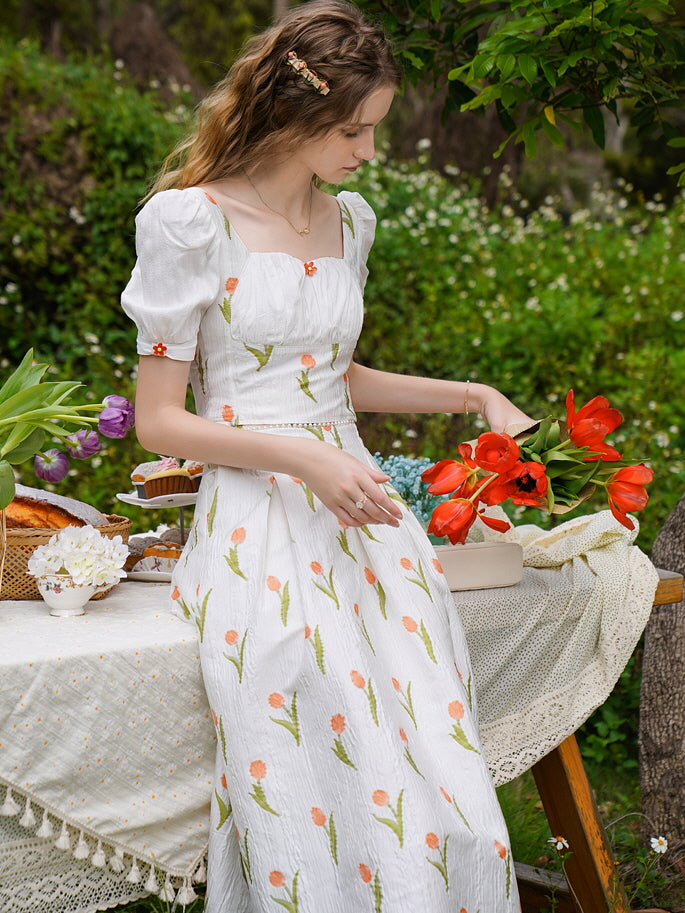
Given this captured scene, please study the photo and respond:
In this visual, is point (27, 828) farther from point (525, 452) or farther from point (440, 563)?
point (525, 452)

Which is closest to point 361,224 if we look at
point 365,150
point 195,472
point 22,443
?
point 365,150

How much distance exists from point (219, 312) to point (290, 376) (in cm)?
17

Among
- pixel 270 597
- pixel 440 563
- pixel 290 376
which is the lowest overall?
pixel 440 563

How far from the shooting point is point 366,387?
2.02 metres

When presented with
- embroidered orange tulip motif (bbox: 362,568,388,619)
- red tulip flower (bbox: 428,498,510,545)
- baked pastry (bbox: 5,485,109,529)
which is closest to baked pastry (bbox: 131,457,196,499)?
baked pastry (bbox: 5,485,109,529)

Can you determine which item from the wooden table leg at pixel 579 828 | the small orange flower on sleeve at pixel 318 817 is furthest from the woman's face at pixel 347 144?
the wooden table leg at pixel 579 828

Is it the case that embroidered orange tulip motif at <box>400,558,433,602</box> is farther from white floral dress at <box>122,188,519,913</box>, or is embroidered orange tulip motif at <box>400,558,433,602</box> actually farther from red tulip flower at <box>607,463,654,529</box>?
red tulip flower at <box>607,463,654,529</box>

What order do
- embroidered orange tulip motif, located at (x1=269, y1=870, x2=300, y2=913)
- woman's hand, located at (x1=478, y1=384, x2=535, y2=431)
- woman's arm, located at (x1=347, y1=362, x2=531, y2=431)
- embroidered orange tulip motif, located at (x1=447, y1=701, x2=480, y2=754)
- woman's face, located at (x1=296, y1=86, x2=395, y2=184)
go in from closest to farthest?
embroidered orange tulip motif, located at (x1=269, y1=870, x2=300, y2=913)
embroidered orange tulip motif, located at (x1=447, y1=701, x2=480, y2=754)
woman's face, located at (x1=296, y1=86, x2=395, y2=184)
woman's hand, located at (x1=478, y1=384, x2=535, y2=431)
woman's arm, located at (x1=347, y1=362, x2=531, y2=431)

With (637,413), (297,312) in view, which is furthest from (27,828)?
(637,413)

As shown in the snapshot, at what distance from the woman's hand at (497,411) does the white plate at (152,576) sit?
717mm

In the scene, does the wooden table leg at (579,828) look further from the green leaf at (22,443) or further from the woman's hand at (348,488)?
the green leaf at (22,443)

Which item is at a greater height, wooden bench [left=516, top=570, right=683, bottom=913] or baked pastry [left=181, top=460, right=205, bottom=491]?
baked pastry [left=181, top=460, right=205, bottom=491]

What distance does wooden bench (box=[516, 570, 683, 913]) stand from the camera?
204 cm

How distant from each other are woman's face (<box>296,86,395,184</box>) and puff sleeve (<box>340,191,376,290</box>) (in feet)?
0.68
